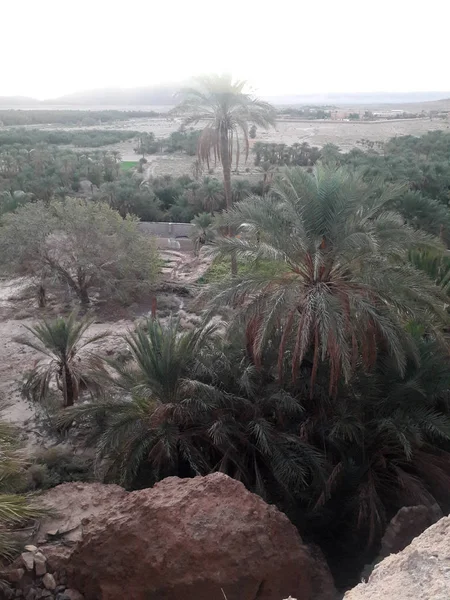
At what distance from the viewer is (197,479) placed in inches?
248

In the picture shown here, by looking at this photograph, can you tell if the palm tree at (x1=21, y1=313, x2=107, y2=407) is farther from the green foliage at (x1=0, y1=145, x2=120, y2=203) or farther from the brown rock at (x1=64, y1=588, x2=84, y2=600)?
the green foliage at (x1=0, y1=145, x2=120, y2=203)

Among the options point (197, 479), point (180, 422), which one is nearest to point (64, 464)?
point (180, 422)

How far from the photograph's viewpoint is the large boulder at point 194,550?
220 inches

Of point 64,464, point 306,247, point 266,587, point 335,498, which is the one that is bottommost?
point 64,464

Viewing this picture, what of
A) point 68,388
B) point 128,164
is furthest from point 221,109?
point 128,164

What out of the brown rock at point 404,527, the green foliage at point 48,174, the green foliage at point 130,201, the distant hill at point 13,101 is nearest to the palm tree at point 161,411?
the brown rock at point 404,527

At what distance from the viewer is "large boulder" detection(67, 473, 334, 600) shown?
5582mm

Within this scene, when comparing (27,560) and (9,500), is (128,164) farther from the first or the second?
(9,500)

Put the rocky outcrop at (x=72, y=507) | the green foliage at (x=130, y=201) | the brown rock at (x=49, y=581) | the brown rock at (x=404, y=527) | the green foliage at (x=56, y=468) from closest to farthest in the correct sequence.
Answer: the brown rock at (x=49, y=581) → the brown rock at (x=404, y=527) → the rocky outcrop at (x=72, y=507) → the green foliage at (x=56, y=468) → the green foliage at (x=130, y=201)

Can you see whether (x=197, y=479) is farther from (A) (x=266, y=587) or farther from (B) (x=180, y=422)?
(B) (x=180, y=422)

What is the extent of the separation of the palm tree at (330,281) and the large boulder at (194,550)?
2448mm

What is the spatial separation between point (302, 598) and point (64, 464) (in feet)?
17.5

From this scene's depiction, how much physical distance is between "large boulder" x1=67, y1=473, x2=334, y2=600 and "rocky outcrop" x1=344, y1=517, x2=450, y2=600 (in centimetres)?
268

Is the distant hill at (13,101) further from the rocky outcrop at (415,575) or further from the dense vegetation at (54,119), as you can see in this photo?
the rocky outcrop at (415,575)
